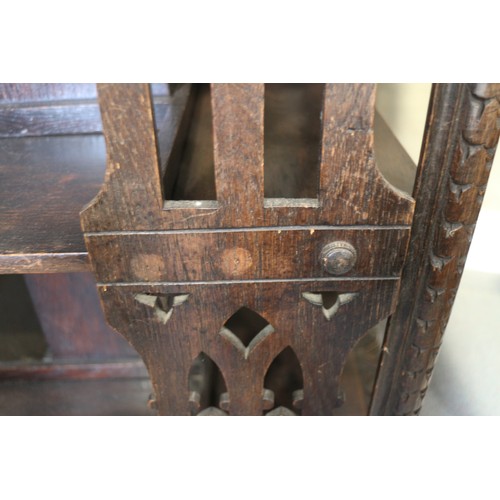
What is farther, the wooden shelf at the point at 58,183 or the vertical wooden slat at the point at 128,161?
the wooden shelf at the point at 58,183

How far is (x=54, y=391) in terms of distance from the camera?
1159 millimetres

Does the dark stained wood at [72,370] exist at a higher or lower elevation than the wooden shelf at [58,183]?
lower

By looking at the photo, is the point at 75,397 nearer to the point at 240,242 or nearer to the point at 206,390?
the point at 206,390

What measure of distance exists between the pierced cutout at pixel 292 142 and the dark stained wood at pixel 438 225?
12 centimetres

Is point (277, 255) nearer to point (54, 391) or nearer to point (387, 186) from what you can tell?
point (387, 186)

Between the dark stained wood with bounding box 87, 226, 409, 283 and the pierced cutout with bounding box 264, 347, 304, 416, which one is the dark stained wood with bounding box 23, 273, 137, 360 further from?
the dark stained wood with bounding box 87, 226, 409, 283

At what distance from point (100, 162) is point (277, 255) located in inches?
14.7

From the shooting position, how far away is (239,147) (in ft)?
1.44

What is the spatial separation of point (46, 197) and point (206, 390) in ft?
1.37

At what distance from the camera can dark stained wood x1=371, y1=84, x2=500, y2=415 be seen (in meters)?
0.45

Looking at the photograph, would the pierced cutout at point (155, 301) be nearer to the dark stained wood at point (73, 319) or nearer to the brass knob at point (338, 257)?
the brass knob at point (338, 257)

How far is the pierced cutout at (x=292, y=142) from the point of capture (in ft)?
2.08

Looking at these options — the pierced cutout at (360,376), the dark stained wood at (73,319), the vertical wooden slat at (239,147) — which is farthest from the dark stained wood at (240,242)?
the dark stained wood at (73,319)

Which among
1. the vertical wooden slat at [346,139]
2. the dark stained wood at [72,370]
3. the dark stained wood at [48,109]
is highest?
the vertical wooden slat at [346,139]
